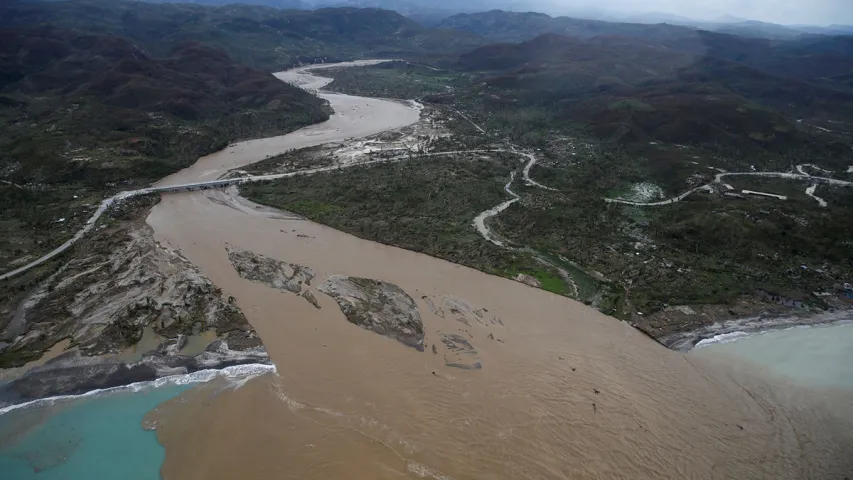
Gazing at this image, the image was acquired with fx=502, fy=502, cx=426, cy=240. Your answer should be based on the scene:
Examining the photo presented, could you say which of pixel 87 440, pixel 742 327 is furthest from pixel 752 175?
pixel 87 440

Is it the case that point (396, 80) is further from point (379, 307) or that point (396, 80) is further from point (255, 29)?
point (379, 307)

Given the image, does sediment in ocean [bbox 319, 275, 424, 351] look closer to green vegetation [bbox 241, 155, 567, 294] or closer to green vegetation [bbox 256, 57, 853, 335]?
green vegetation [bbox 241, 155, 567, 294]

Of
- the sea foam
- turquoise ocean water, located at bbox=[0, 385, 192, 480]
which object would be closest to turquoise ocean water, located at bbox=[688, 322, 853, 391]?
the sea foam

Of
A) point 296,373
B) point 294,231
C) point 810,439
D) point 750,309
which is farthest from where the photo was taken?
point 294,231

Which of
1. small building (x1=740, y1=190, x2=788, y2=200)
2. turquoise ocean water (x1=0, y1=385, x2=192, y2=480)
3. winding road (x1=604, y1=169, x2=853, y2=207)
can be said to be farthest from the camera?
small building (x1=740, y1=190, x2=788, y2=200)

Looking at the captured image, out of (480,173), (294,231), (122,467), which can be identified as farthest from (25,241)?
(480,173)

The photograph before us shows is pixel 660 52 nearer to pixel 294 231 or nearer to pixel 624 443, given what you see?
pixel 294 231
